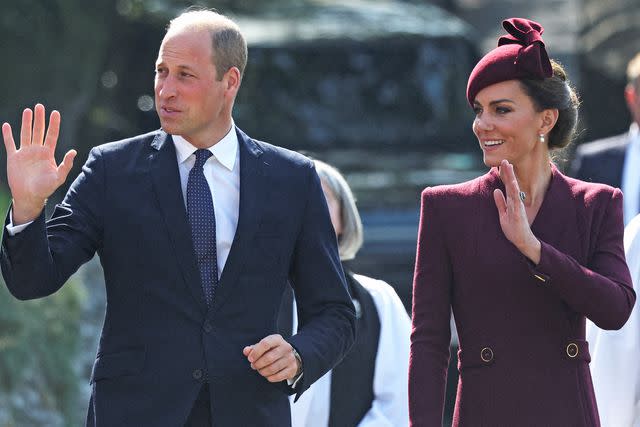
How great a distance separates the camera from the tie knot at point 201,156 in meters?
4.45

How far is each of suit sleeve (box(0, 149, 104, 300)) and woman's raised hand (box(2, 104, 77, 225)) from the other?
1.9 inches

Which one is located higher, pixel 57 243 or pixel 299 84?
pixel 299 84

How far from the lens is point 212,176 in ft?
14.6

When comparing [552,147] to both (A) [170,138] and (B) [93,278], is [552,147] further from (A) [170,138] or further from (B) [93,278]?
(B) [93,278]

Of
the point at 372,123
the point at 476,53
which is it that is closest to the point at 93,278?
the point at 372,123

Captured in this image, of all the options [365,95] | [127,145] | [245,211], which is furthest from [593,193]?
[365,95]

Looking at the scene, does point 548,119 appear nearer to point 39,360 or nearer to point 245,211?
point 245,211

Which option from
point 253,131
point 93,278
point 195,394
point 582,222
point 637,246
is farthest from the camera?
point 253,131

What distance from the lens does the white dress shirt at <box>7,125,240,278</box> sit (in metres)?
4.40

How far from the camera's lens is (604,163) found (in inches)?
309

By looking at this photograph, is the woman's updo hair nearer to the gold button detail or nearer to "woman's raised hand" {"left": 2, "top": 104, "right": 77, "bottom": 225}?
the gold button detail

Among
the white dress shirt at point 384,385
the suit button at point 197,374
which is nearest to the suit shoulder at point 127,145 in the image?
the suit button at point 197,374

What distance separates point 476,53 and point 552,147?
658cm

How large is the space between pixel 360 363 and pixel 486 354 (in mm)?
1110
